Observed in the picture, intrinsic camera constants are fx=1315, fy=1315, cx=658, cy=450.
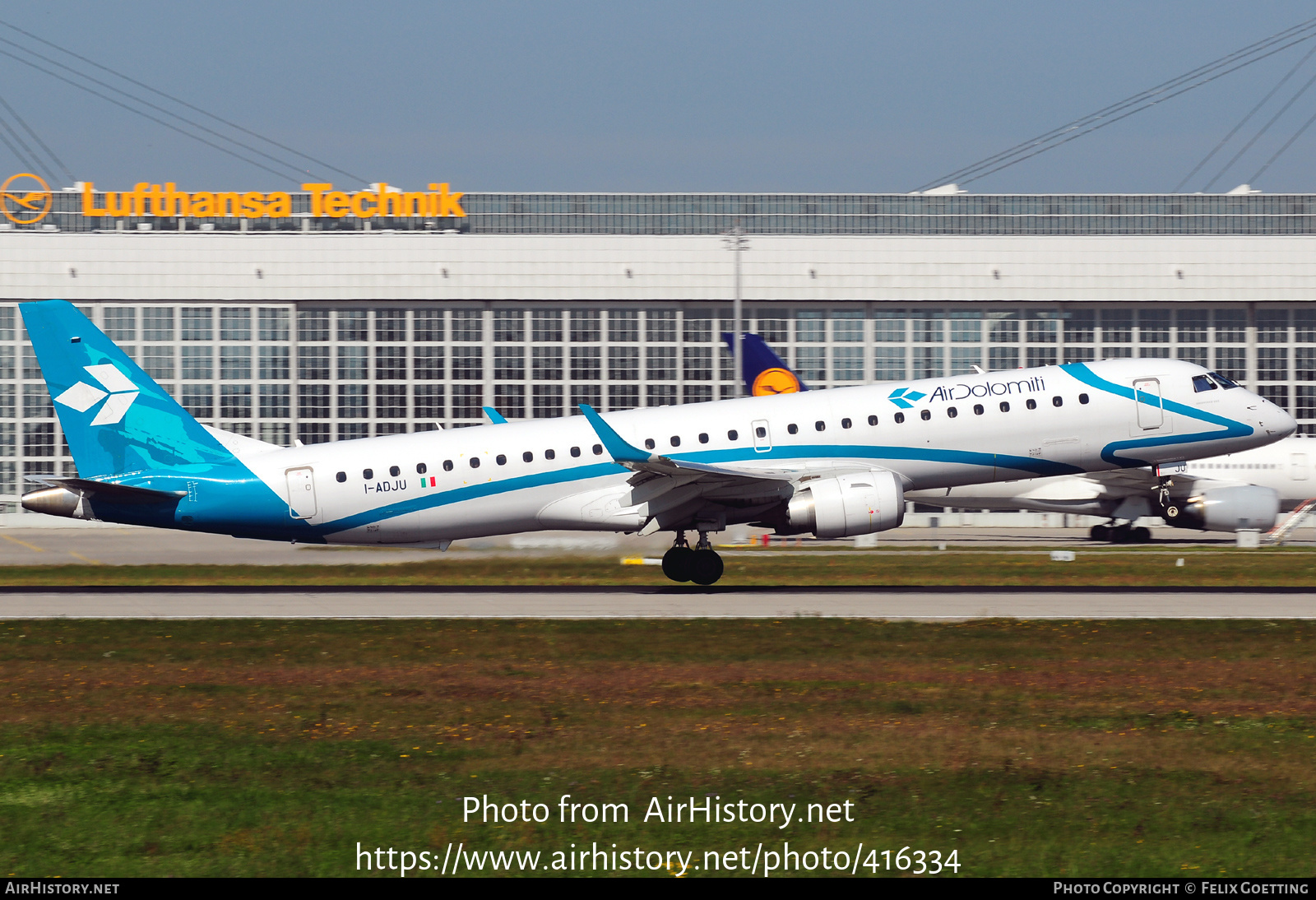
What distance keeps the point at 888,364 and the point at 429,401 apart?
25.3m

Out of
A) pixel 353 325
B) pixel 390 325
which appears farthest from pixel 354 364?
pixel 390 325

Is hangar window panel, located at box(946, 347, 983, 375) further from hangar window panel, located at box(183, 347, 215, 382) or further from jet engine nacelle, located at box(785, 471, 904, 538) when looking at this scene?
jet engine nacelle, located at box(785, 471, 904, 538)

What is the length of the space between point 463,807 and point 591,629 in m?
11.8

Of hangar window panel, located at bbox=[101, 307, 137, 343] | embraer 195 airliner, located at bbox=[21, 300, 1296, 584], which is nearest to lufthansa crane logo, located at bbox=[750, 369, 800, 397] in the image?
embraer 195 airliner, located at bbox=[21, 300, 1296, 584]

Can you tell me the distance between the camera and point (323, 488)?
32.4 meters

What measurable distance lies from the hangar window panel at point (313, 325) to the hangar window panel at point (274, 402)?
3021mm

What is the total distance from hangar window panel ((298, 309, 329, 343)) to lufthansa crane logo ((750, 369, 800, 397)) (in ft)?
87.5

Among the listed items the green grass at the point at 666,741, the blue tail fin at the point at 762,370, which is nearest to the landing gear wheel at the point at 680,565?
the green grass at the point at 666,741

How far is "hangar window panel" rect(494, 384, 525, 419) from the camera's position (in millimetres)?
71375

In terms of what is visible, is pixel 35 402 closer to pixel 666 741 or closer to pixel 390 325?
pixel 390 325

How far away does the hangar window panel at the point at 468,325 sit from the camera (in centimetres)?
7188

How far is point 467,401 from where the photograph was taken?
235 feet

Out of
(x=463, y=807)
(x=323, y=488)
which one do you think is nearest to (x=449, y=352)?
(x=323, y=488)

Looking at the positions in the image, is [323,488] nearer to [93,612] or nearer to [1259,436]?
[93,612]
